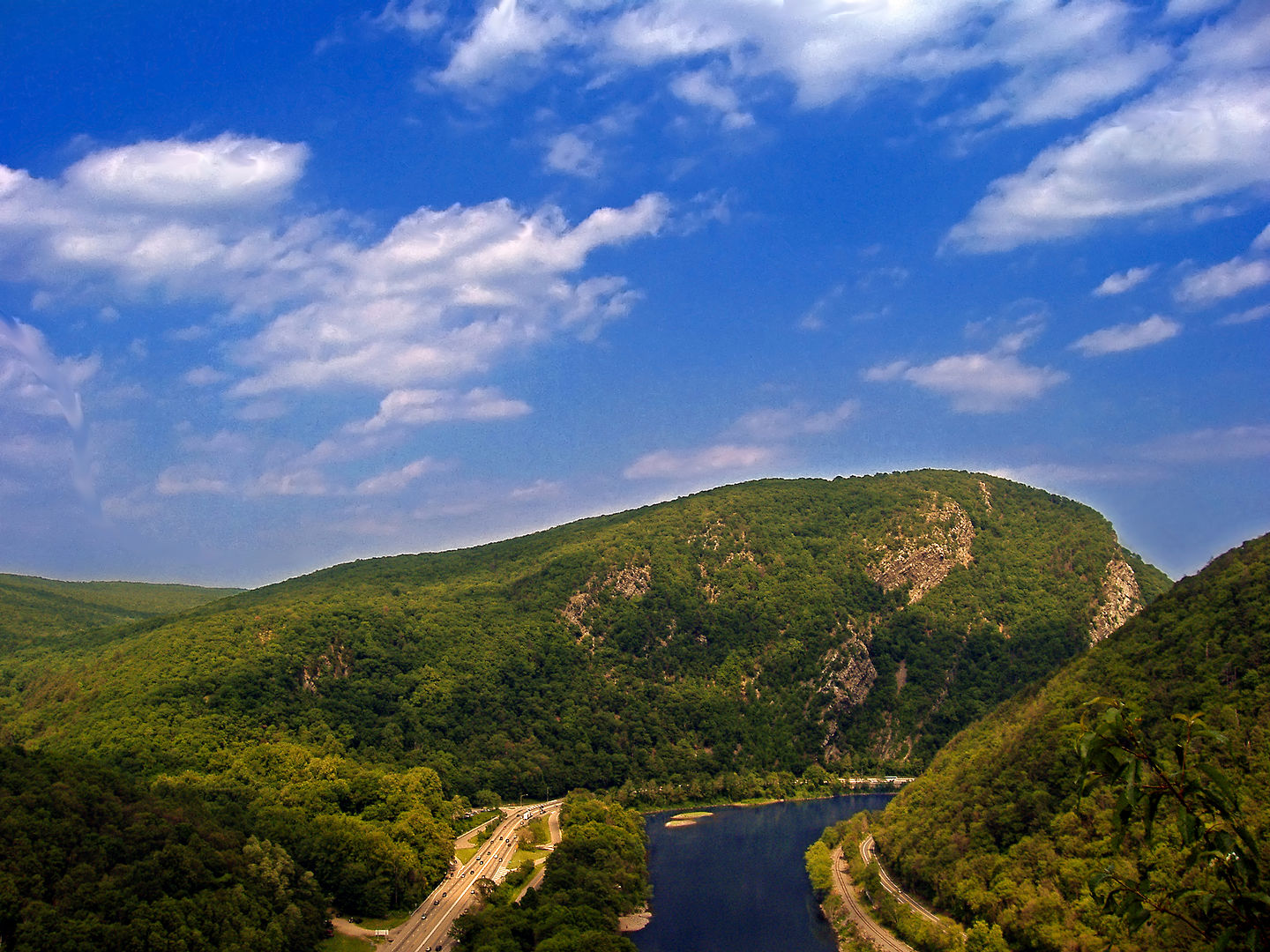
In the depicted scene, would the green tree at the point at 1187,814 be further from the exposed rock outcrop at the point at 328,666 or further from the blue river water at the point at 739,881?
the exposed rock outcrop at the point at 328,666

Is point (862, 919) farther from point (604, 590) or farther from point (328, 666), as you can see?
point (604, 590)

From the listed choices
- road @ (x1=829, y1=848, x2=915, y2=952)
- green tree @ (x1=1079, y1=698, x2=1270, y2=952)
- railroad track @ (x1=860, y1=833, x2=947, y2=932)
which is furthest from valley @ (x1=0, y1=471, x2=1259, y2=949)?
green tree @ (x1=1079, y1=698, x2=1270, y2=952)

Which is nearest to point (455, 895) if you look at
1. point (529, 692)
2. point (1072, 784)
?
point (1072, 784)

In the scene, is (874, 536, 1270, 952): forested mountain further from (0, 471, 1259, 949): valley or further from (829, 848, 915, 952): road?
(829, 848, 915, 952): road

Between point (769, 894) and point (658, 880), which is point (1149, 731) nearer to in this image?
point (769, 894)

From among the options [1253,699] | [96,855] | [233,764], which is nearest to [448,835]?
[233,764]
